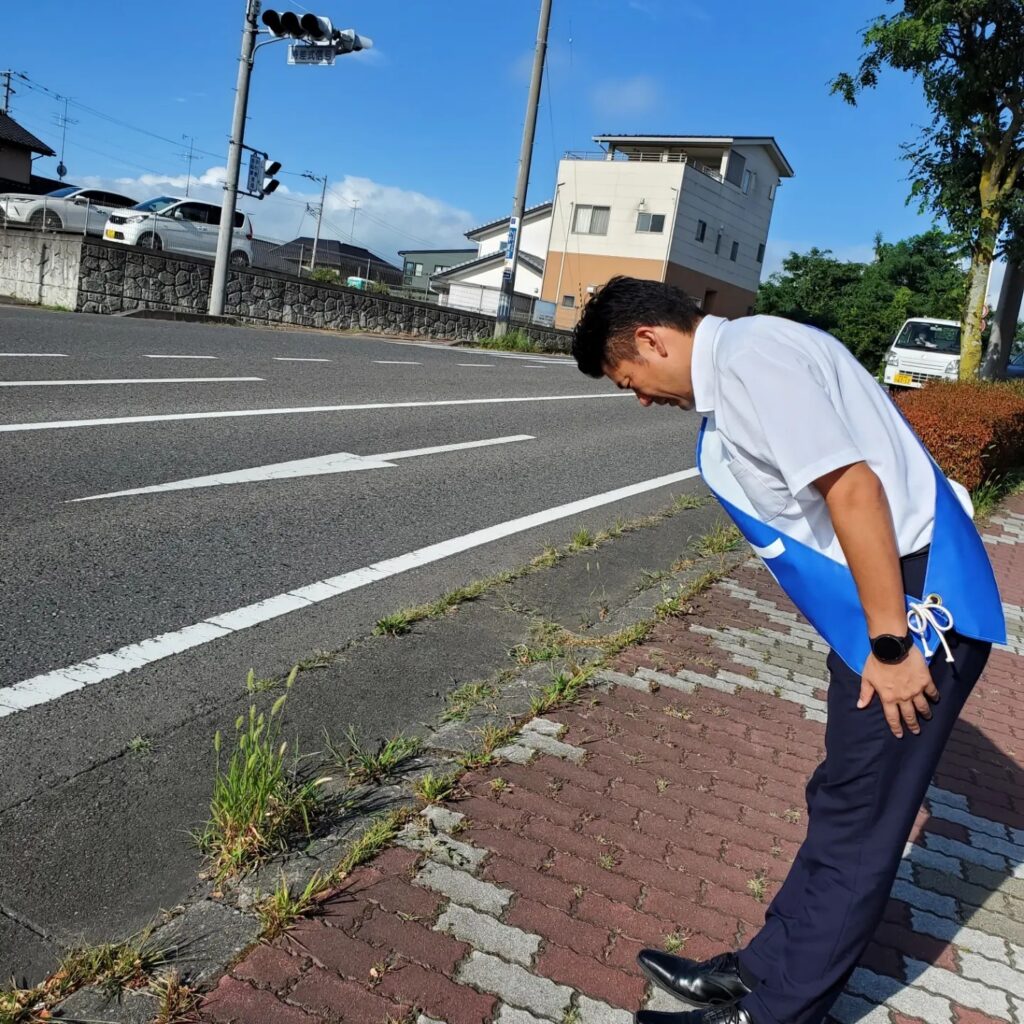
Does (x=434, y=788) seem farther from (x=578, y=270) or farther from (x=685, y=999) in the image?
(x=578, y=270)

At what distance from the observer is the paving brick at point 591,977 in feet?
7.13

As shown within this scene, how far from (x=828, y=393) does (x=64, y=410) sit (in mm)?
7118

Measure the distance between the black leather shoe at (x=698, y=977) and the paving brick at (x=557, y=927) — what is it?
134mm

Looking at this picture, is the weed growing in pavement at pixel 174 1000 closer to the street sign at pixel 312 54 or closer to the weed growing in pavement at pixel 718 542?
the weed growing in pavement at pixel 718 542

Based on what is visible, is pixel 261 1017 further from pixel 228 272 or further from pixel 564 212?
pixel 564 212

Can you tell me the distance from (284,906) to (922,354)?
19924 mm

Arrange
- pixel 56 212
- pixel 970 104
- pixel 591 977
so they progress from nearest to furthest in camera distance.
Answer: pixel 591 977 → pixel 970 104 → pixel 56 212

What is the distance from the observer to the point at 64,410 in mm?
7559

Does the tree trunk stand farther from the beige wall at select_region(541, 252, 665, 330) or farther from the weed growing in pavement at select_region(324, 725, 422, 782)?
the beige wall at select_region(541, 252, 665, 330)

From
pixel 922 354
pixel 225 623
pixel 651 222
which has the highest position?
pixel 651 222

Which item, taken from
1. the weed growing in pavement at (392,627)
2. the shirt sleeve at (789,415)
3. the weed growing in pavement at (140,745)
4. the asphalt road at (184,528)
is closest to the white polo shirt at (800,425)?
the shirt sleeve at (789,415)

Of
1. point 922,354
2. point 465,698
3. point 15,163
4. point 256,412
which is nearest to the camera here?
point 465,698

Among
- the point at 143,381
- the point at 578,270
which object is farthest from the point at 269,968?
the point at 578,270

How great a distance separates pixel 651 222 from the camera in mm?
43375
